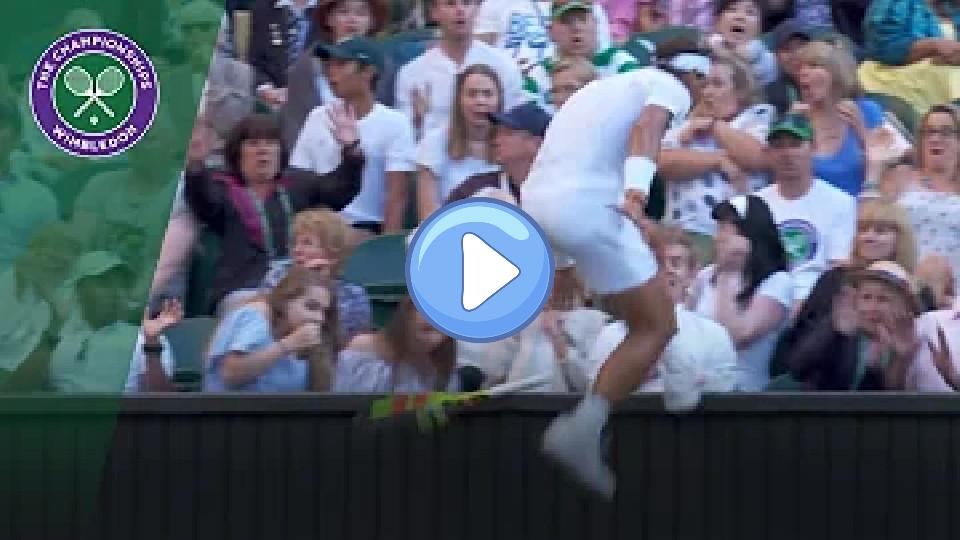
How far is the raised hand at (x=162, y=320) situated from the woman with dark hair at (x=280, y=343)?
0.48 feet

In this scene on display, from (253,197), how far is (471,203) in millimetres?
738

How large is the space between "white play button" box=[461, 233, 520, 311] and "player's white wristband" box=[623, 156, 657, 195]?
388 mm

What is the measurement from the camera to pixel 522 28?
6.37 m

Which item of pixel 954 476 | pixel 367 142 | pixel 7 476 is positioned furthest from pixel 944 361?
pixel 7 476

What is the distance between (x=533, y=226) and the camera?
539cm

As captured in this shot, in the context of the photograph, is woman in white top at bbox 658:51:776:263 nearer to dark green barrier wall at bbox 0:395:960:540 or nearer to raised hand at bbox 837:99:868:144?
raised hand at bbox 837:99:868:144

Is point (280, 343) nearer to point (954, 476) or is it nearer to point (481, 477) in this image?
point (481, 477)

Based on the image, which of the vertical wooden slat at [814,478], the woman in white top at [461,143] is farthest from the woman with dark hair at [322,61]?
the vertical wooden slat at [814,478]

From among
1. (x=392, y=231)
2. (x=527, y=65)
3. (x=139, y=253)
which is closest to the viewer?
(x=139, y=253)

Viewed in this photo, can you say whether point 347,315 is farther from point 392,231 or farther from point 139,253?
point 139,253

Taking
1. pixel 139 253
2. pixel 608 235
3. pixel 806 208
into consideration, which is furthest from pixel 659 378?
pixel 139 253

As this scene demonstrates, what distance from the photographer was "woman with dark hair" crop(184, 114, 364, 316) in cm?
579

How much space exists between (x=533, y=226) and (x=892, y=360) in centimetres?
110

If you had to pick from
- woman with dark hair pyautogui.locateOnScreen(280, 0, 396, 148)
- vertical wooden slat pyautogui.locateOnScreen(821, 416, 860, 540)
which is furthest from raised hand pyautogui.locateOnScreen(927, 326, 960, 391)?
woman with dark hair pyautogui.locateOnScreen(280, 0, 396, 148)
